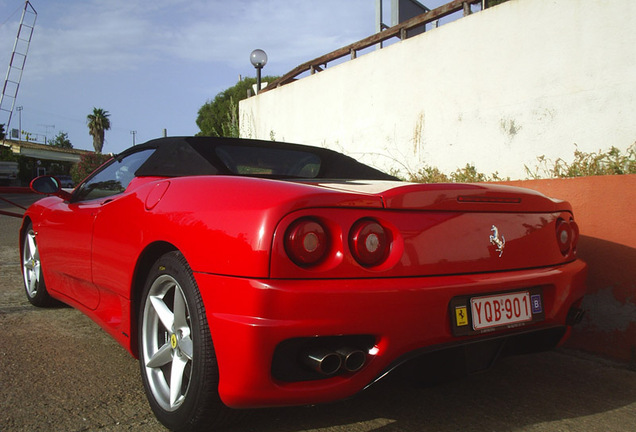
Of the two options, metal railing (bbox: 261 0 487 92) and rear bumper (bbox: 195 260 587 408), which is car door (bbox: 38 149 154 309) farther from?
metal railing (bbox: 261 0 487 92)

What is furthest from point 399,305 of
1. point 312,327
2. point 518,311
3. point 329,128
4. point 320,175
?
point 329,128

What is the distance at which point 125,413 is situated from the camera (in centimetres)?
229

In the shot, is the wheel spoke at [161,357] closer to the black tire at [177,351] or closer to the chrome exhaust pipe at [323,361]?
the black tire at [177,351]

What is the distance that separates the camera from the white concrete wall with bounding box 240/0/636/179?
17.8 feet

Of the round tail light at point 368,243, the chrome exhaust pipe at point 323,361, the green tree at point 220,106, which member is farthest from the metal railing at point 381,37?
the green tree at point 220,106

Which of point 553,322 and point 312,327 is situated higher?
point 312,327

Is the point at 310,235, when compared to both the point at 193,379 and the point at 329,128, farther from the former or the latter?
the point at 329,128

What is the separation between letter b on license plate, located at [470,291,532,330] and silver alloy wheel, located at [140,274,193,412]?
108 cm

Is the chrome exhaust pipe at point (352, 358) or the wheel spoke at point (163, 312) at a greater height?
the wheel spoke at point (163, 312)

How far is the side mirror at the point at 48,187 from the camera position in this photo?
370cm

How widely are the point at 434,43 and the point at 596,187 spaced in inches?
192

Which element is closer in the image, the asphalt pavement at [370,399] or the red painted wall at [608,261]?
the asphalt pavement at [370,399]

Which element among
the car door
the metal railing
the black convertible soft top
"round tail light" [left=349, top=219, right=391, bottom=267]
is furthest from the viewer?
the metal railing

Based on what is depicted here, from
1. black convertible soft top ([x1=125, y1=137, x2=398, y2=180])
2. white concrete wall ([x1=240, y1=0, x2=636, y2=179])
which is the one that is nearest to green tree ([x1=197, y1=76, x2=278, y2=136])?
white concrete wall ([x1=240, y1=0, x2=636, y2=179])
